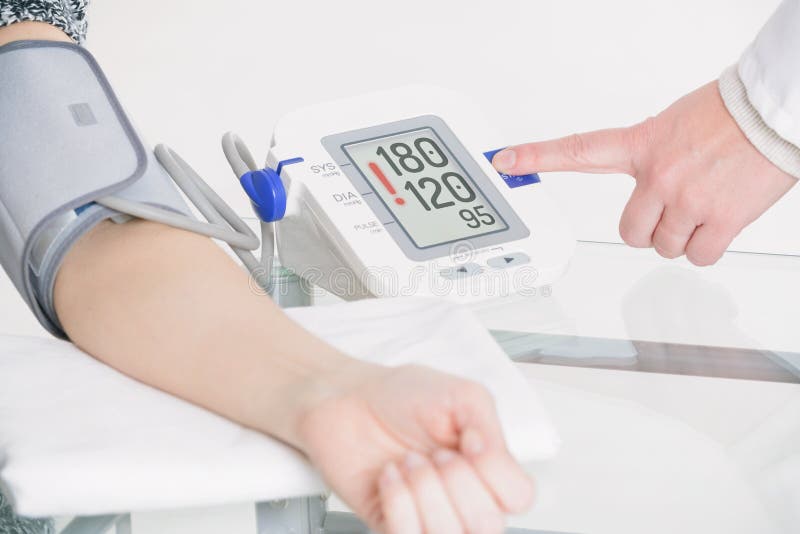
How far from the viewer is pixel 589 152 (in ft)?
4.05

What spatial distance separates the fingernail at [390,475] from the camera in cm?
68

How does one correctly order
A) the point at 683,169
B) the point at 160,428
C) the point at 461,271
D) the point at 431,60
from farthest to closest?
1. the point at 431,60
2. the point at 683,169
3. the point at 461,271
4. the point at 160,428

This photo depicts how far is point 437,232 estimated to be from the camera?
110 centimetres

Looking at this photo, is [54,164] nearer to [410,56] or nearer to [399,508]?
[399,508]

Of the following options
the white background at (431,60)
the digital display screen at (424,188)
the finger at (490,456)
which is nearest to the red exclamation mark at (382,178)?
the digital display screen at (424,188)

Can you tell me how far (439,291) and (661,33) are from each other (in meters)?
1.66

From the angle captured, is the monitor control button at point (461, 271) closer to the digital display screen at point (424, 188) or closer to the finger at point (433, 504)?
the digital display screen at point (424, 188)

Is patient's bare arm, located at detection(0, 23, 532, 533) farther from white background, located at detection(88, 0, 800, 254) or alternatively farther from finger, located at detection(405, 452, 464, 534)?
white background, located at detection(88, 0, 800, 254)

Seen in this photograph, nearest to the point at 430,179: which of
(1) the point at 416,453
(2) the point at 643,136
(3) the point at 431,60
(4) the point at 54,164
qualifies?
(2) the point at 643,136

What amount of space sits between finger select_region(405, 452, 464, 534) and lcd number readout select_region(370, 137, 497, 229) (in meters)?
0.47

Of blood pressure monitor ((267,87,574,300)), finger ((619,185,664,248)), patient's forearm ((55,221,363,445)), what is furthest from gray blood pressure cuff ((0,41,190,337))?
finger ((619,185,664,248))

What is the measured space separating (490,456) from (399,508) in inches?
2.5

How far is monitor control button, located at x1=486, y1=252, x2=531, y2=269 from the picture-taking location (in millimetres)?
1078

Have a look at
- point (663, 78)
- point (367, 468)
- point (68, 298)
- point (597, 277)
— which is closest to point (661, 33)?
point (663, 78)
